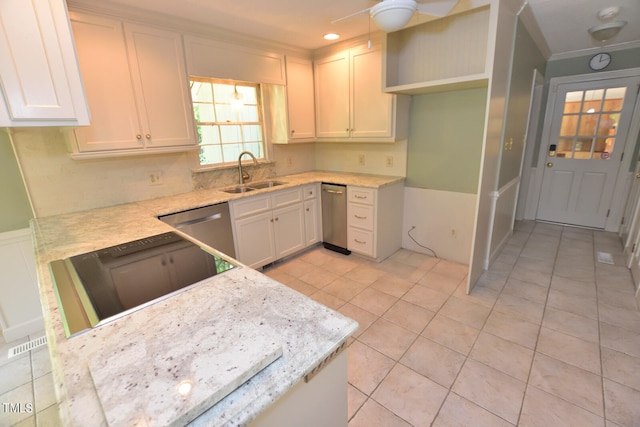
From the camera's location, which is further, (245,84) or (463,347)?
(245,84)

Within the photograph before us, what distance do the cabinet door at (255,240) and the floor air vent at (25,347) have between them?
154 cm

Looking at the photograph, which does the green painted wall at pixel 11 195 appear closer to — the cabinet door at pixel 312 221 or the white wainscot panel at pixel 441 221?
the cabinet door at pixel 312 221

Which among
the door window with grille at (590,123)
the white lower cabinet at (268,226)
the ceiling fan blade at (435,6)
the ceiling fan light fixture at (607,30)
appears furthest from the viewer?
the door window with grille at (590,123)

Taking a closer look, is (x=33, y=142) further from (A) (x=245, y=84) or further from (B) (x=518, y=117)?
(B) (x=518, y=117)

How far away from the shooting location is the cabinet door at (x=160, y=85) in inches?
86.1

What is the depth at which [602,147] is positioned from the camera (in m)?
3.71

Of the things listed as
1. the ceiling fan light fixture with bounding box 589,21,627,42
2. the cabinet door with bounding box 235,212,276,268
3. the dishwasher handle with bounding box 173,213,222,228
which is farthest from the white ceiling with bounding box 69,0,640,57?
the cabinet door with bounding box 235,212,276,268

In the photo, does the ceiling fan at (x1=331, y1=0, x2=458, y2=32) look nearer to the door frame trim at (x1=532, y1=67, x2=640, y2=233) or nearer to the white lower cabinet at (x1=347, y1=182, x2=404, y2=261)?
the white lower cabinet at (x1=347, y1=182, x2=404, y2=261)

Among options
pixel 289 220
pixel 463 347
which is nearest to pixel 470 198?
pixel 463 347

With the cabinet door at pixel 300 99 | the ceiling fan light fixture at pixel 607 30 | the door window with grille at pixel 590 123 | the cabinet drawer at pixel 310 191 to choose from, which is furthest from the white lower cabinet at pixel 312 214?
the door window with grille at pixel 590 123

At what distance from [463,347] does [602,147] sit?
362 centimetres

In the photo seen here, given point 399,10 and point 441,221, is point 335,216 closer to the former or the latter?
point 441,221

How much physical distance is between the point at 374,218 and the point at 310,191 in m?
0.79

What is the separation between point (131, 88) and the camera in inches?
85.7
